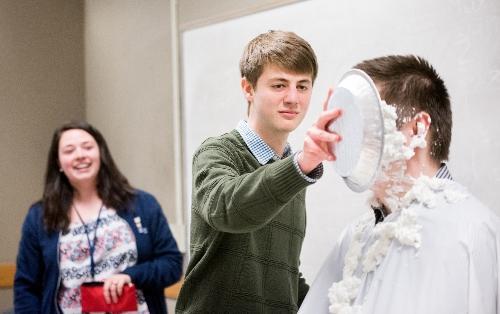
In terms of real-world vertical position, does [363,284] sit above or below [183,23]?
below

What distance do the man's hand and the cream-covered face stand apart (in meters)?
1.70

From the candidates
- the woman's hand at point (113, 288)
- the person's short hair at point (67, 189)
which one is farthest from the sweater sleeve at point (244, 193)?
the person's short hair at point (67, 189)

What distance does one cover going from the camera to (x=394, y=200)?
3.99 ft

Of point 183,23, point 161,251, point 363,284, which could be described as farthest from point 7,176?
point 363,284

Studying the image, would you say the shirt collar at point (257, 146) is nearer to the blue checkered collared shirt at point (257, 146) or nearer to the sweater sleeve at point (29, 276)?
the blue checkered collared shirt at point (257, 146)

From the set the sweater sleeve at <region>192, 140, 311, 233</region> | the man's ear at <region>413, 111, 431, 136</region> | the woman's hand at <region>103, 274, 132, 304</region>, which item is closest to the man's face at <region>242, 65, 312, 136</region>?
the sweater sleeve at <region>192, 140, 311, 233</region>

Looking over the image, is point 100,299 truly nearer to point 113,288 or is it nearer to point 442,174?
point 113,288

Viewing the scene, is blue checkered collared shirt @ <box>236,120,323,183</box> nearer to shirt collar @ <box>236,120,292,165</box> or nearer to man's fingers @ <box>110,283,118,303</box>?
shirt collar @ <box>236,120,292,165</box>

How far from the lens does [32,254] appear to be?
246 cm

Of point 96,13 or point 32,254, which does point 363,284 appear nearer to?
point 32,254

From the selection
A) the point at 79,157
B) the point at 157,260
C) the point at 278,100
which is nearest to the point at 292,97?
the point at 278,100

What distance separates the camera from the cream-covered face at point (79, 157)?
2531 millimetres

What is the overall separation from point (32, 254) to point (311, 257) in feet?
3.94

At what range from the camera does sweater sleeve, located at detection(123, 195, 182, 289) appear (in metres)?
2.37
